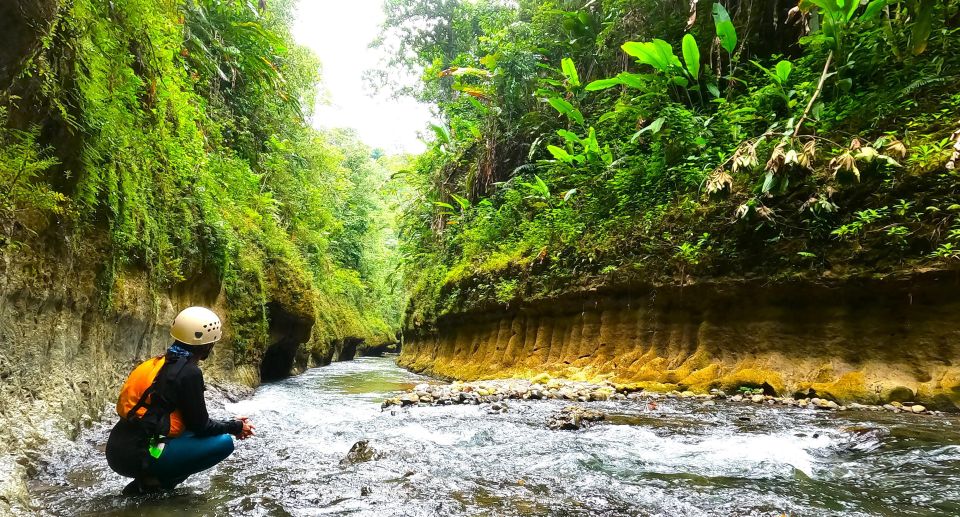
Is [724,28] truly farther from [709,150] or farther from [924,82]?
[924,82]

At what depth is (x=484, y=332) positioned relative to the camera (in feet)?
41.3

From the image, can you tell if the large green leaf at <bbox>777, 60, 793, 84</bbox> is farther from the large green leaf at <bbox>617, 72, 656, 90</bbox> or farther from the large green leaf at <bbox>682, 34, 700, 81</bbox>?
the large green leaf at <bbox>617, 72, 656, 90</bbox>

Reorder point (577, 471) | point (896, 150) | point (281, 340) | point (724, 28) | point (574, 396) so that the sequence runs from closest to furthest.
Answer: point (577, 471) < point (896, 150) < point (574, 396) < point (724, 28) < point (281, 340)

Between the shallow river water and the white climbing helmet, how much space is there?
0.98 m

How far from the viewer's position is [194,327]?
329cm

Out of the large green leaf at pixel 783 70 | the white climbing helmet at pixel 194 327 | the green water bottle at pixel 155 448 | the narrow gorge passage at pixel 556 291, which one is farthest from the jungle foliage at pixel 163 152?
the large green leaf at pixel 783 70

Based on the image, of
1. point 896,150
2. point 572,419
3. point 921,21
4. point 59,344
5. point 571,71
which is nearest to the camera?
point 59,344

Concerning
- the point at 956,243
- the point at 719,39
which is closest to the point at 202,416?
the point at 956,243

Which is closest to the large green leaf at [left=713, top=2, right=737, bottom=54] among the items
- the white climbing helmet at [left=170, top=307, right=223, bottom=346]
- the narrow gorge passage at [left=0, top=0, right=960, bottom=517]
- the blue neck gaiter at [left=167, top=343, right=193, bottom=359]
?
the narrow gorge passage at [left=0, top=0, right=960, bottom=517]

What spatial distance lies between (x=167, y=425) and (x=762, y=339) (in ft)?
23.2

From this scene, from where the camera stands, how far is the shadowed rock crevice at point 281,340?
11375mm

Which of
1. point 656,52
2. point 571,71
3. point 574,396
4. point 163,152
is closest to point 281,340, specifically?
point 163,152

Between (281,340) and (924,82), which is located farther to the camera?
(281,340)

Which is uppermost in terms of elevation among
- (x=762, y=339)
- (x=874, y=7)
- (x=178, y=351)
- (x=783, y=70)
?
(x=874, y=7)
